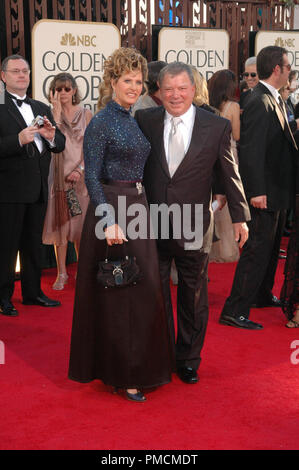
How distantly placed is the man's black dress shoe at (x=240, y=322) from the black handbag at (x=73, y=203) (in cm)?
159

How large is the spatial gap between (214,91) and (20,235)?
6.87 feet

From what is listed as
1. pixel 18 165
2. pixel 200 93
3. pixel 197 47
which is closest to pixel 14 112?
pixel 18 165

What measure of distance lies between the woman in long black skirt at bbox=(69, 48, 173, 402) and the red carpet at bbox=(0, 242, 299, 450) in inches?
6.3

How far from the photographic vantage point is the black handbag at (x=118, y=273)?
3055 mm

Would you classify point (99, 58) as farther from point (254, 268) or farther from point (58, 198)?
point (254, 268)

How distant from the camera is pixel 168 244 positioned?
339 cm

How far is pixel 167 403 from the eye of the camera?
3221 mm

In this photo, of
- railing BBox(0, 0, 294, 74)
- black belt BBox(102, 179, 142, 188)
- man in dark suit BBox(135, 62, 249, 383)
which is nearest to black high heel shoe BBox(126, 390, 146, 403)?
man in dark suit BBox(135, 62, 249, 383)

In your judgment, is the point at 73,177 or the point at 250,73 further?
the point at 250,73

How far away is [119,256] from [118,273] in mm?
130

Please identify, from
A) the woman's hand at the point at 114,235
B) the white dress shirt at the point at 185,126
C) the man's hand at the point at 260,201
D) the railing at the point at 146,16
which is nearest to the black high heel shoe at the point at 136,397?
the woman's hand at the point at 114,235

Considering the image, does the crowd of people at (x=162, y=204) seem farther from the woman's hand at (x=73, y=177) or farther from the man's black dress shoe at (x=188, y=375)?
the woman's hand at (x=73, y=177)

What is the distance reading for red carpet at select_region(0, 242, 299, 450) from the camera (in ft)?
9.29

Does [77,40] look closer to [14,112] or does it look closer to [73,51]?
[73,51]
